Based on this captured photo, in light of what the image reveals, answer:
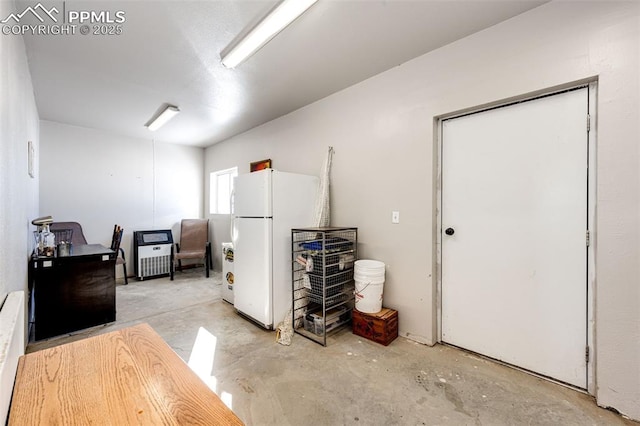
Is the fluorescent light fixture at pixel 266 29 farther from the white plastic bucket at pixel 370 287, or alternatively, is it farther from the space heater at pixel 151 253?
the space heater at pixel 151 253

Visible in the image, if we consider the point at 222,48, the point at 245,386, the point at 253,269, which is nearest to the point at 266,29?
the point at 222,48

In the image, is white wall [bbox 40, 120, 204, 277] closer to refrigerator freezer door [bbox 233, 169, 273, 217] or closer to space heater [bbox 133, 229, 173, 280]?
space heater [bbox 133, 229, 173, 280]

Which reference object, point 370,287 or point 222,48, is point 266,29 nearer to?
point 222,48

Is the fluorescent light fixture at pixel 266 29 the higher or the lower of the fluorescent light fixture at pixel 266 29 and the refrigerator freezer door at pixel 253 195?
the higher

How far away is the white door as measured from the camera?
6.34 ft

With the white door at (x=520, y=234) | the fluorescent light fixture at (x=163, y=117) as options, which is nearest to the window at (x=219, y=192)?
the fluorescent light fixture at (x=163, y=117)

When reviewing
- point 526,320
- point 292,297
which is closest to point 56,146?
point 292,297

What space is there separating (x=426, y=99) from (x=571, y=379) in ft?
8.00

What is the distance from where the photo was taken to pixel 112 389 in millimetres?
795

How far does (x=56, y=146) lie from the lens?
14.5 feet

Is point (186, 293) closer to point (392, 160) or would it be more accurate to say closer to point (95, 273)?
point (95, 273)

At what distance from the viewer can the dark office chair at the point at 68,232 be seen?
13.8 feet

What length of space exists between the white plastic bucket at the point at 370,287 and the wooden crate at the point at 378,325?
64 mm

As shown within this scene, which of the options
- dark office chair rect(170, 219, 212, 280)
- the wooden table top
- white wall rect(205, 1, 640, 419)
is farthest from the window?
the wooden table top
